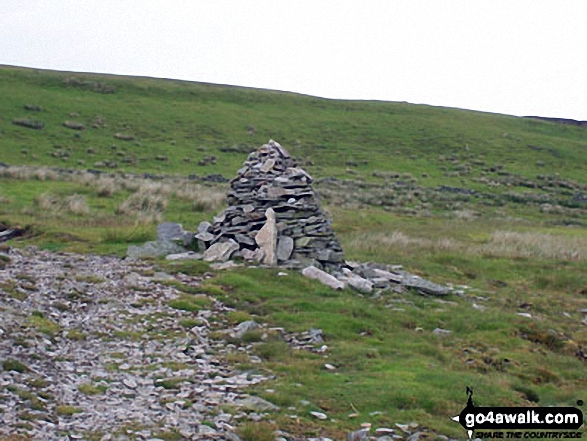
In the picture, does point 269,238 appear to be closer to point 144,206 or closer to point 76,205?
point 76,205

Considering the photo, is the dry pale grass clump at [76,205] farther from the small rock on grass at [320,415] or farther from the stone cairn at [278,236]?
the small rock on grass at [320,415]

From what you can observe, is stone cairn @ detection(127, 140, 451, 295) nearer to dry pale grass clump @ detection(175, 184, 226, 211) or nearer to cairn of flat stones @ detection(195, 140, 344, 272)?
cairn of flat stones @ detection(195, 140, 344, 272)

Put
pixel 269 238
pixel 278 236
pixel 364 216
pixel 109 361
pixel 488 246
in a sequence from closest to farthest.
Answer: pixel 109 361 < pixel 269 238 < pixel 278 236 < pixel 488 246 < pixel 364 216

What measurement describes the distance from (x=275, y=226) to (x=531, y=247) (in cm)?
1479

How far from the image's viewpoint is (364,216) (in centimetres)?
4162

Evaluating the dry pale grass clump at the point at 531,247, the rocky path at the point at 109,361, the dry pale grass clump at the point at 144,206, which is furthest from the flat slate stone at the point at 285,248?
the dry pale grass clump at the point at 531,247

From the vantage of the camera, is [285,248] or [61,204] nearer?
[285,248]

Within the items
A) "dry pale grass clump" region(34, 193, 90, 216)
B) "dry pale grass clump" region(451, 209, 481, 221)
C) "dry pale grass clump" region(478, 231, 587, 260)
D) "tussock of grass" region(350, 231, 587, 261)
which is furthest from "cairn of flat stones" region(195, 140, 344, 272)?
"dry pale grass clump" region(451, 209, 481, 221)

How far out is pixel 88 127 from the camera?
6856cm

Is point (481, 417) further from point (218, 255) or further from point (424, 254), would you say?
point (424, 254)

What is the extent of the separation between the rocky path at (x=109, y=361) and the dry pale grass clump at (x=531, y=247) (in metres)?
15.3

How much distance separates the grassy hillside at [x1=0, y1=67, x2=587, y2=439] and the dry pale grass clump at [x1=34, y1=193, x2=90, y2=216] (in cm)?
12

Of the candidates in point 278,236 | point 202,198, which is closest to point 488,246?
point 278,236

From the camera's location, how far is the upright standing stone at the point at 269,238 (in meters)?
20.9
